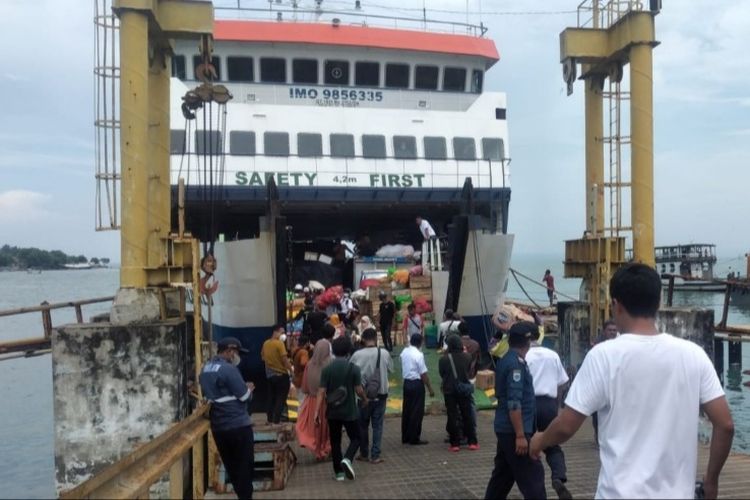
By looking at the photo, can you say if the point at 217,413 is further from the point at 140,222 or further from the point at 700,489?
the point at 700,489

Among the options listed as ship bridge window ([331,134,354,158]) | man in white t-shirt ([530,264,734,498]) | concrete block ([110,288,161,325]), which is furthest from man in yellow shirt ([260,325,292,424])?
ship bridge window ([331,134,354,158])

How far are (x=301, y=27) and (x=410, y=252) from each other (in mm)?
Answer: 5609

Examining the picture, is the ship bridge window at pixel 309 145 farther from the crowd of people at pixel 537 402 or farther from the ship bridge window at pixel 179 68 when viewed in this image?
the crowd of people at pixel 537 402

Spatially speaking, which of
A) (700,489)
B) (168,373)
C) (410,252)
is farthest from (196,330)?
(410,252)

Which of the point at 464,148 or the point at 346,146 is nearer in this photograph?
the point at 346,146

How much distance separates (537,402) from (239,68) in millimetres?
12083

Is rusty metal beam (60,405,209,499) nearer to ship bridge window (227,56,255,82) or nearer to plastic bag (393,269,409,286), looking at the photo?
plastic bag (393,269,409,286)

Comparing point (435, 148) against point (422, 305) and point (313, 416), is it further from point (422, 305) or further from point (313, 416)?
point (313, 416)

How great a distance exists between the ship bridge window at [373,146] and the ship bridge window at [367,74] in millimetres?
1378

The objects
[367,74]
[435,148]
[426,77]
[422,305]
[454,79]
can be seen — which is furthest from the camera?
[454,79]

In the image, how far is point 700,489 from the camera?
3.27m

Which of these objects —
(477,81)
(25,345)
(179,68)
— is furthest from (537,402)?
(179,68)

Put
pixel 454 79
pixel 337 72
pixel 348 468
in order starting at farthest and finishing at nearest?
pixel 454 79 < pixel 337 72 < pixel 348 468

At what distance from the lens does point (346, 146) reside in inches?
624
